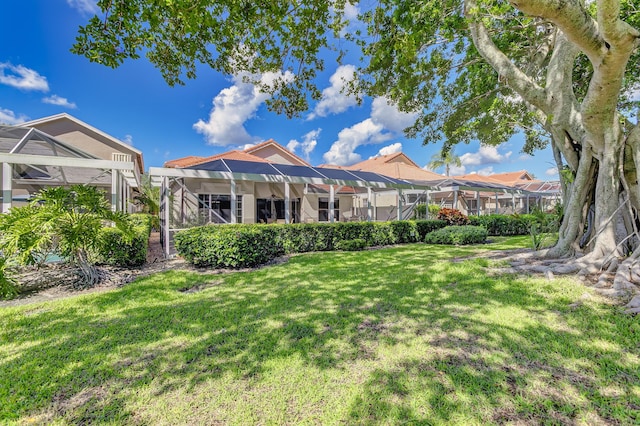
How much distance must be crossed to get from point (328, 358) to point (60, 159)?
9531mm

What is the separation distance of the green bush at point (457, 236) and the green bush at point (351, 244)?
3.71 metres

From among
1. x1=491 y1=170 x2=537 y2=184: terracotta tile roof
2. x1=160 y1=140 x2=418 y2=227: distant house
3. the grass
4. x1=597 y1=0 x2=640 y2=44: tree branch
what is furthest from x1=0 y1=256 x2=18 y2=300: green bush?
x1=491 y1=170 x2=537 y2=184: terracotta tile roof

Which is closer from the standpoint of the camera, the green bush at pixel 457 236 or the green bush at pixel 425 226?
the green bush at pixel 457 236

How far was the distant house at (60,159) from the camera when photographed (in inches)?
300

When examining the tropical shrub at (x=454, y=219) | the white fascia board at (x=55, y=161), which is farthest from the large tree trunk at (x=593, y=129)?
the white fascia board at (x=55, y=161)

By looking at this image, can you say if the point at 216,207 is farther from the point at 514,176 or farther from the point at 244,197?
the point at 514,176

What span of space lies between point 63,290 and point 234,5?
6.38m

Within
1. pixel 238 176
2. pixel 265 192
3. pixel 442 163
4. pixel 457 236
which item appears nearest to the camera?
pixel 238 176

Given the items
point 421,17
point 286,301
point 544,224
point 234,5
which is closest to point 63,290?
point 286,301

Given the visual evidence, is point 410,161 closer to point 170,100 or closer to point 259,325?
point 170,100

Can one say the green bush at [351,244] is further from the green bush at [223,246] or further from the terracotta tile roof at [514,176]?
the terracotta tile roof at [514,176]

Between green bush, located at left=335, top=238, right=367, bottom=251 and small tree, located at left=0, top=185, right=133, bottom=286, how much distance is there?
652cm

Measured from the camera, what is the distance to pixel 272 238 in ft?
28.4

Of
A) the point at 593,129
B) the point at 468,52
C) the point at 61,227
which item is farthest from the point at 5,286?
the point at 468,52
